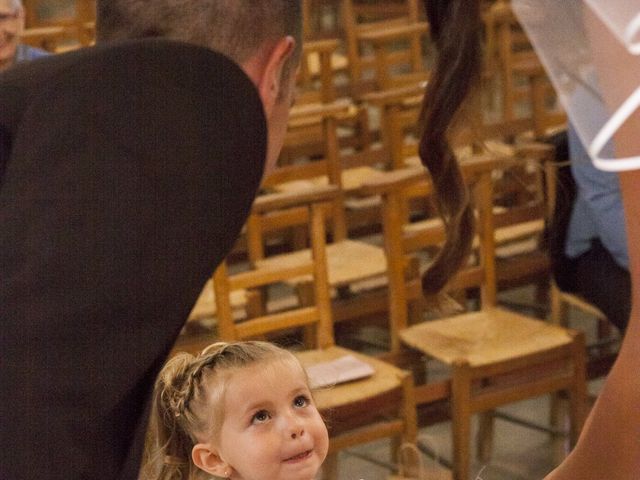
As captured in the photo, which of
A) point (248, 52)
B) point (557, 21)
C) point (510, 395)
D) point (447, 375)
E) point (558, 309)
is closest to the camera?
point (248, 52)

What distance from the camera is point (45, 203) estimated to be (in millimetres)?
671

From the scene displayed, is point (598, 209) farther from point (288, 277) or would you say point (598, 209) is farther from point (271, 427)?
point (271, 427)

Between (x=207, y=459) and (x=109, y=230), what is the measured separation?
4.22ft

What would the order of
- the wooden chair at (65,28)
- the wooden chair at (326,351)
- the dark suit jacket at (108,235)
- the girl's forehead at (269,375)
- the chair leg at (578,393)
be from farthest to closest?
the wooden chair at (65,28)
the chair leg at (578,393)
the wooden chair at (326,351)
the girl's forehead at (269,375)
the dark suit jacket at (108,235)

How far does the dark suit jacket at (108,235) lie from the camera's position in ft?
2.15

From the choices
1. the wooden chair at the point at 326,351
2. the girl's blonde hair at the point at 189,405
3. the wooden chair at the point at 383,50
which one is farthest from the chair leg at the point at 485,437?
the wooden chair at the point at 383,50

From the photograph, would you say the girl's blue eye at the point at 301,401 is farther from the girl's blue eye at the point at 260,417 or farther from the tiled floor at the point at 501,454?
Answer: the tiled floor at the point at 501,454

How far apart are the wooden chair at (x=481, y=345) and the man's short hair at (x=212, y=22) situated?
2.57m

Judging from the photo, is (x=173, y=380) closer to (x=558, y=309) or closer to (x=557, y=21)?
(x=557, y=21)

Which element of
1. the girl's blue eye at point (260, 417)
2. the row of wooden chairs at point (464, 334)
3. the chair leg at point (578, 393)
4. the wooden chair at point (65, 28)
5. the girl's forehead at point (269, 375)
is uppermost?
the wooden chair at point (65, 28)

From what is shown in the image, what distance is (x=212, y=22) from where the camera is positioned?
80 cm

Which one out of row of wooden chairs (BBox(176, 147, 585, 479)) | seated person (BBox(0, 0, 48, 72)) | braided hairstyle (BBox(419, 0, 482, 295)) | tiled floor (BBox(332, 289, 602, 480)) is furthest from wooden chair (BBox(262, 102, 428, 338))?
braided hairstyle (BBox(419, 0, 482, 295))

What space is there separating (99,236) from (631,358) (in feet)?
1.63

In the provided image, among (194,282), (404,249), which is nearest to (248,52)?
(194,282)
